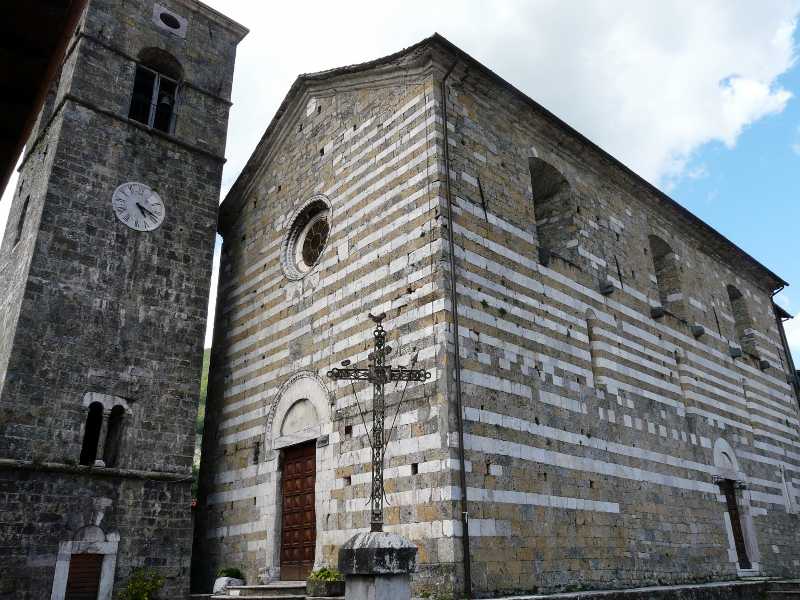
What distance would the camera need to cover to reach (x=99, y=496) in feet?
35.0

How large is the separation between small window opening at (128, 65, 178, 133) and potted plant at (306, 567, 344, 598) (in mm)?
9811

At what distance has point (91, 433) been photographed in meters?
11.2

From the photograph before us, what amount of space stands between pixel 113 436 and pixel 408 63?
7912mm

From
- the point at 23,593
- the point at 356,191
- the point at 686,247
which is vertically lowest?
the point at 23,593

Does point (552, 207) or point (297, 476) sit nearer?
point (297, 476)

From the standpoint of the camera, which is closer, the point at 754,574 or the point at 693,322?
the point at 754,574

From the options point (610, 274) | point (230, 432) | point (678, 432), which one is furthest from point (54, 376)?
point (678, 432)

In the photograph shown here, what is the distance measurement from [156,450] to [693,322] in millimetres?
11273

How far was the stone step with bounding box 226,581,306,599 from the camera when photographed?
927 centimetres

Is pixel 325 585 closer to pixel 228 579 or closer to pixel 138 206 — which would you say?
pixel 228 579

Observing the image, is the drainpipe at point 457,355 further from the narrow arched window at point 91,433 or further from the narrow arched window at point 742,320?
the narrow arched window at point 742,320

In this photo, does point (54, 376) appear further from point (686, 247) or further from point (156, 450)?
point (686, 247)

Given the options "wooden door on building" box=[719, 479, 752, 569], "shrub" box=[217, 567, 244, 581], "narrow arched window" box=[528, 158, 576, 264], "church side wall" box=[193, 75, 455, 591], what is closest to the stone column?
"church side wall" box=[193, 75, 455, 591]

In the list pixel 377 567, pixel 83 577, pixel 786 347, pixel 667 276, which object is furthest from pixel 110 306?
pixel 786 347
